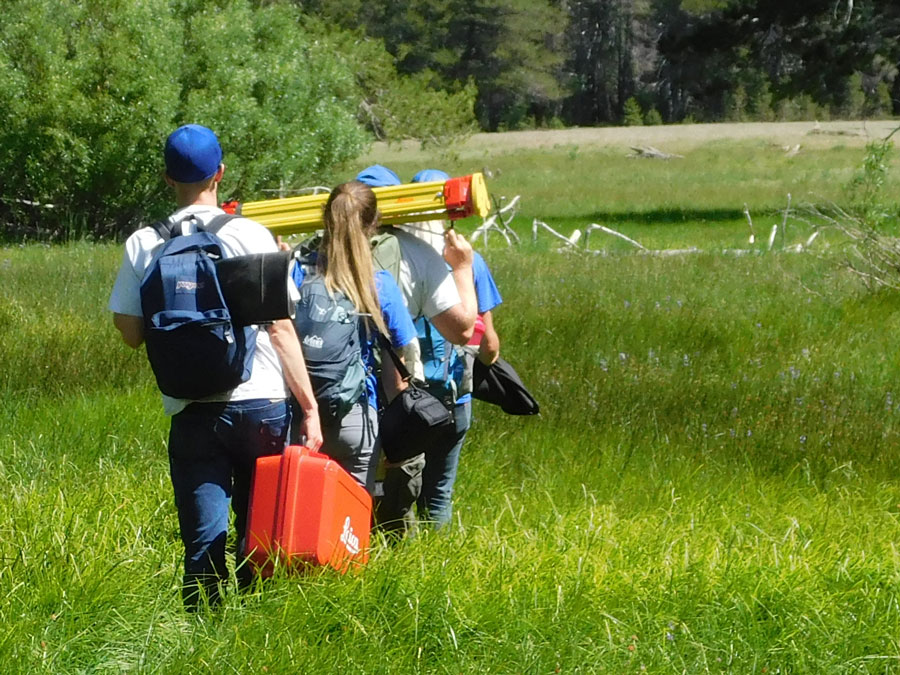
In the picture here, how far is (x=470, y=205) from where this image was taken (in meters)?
4.11

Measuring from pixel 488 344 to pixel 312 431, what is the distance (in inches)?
50.9

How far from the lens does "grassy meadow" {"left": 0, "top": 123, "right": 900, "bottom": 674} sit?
3.77 metres

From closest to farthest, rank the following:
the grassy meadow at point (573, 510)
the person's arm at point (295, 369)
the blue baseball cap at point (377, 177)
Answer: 1. the grassy meadow at point (573, 510)
2. the person's arm at point (295, 369)
3. the blue baseball cap at point (377, 177)

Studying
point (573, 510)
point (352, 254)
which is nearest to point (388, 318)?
point (352, 254)

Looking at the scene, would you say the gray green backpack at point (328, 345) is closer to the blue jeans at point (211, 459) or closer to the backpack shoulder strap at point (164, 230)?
the blue jeans at point (211, 459)

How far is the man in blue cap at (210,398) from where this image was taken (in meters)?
3.80

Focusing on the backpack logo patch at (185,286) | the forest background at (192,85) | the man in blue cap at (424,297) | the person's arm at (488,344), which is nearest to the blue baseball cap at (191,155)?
the backpack logo patch at (185,286)

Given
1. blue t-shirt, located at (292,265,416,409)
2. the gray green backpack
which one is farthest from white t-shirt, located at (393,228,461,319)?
the gray green backpack

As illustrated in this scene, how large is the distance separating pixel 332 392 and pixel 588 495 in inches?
82.6

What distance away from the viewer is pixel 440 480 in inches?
196

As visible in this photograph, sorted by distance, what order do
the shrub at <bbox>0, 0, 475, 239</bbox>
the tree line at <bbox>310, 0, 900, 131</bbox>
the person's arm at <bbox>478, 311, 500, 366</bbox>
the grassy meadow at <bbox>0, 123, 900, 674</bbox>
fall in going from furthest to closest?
the tree line at <bbox>310, 0, 900, 131</bbox> < the shrub at <bbox>0, 0, 475, 239</bbox> < the person's arm at <bbox>478, 311, 500, 366</bbox> < the grassy meadow at <bbox>0, 123, 900, 674</bbox>

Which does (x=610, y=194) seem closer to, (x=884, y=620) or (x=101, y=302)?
(x=101, y=302)

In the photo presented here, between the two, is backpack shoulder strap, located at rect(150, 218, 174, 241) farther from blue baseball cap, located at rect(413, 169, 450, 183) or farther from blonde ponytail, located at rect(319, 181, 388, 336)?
blue baseball cap, located at rect(413, 169, 450, 183)

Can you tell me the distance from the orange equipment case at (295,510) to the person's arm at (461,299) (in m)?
0.84
